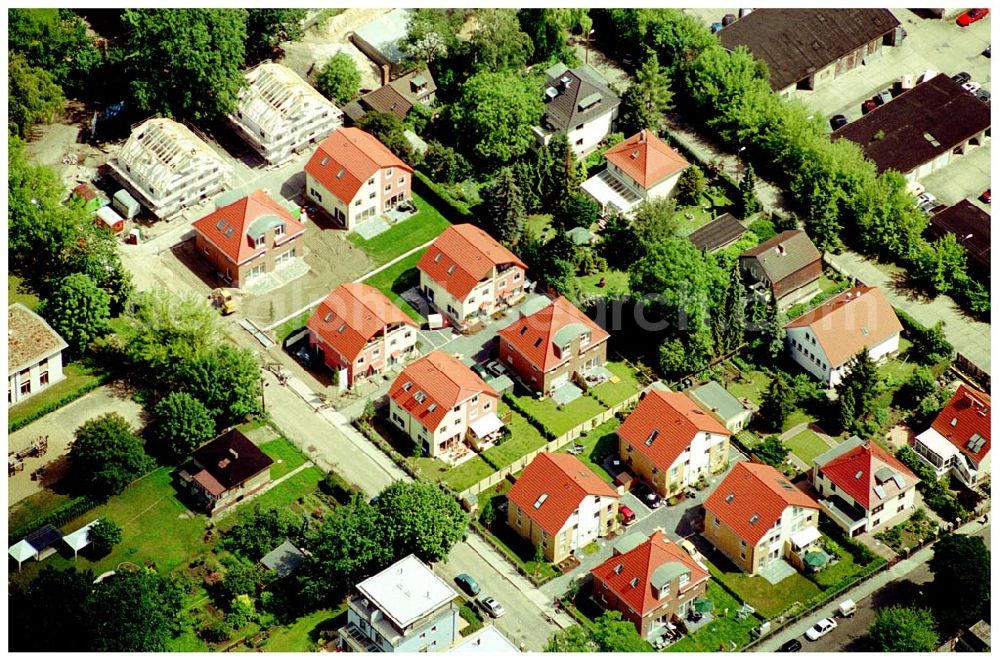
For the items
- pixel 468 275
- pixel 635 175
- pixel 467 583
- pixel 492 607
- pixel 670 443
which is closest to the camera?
pixel 492 607

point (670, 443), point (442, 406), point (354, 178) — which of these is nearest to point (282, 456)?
point (442, 406)

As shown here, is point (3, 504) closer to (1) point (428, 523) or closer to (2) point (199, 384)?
(2) point (199, 384)

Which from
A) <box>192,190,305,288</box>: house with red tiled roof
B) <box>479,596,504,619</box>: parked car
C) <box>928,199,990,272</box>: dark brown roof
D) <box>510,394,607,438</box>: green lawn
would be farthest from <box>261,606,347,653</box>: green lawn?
<box>928,199,990,272</box>: dark brown roof

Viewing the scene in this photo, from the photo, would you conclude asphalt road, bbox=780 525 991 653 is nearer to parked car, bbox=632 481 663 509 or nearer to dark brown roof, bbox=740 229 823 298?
parked car, bbox=632 481 663 509

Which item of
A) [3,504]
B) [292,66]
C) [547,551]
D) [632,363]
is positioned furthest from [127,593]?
[292,66]

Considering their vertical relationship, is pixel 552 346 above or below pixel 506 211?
below

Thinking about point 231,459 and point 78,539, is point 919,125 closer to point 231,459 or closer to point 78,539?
point 231,459

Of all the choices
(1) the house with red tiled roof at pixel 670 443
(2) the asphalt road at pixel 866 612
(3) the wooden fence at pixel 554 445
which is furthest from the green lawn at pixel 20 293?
(2) the asphalt road at pixel 866 612
